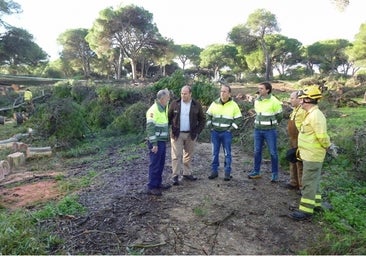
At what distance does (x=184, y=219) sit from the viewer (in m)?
4.11

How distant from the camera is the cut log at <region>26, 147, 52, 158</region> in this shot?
9.17 meters

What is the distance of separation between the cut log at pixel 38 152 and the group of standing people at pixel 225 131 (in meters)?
5.11

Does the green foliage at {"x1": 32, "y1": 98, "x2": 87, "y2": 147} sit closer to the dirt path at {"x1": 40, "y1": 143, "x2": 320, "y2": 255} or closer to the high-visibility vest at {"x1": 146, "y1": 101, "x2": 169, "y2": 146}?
the dirt path at {"x1": 40, "y1": 143, "x2": 320, "y2": 255}

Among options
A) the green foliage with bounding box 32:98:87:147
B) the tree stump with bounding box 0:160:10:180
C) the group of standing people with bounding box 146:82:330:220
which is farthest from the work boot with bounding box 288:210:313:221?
the green foliage with bounding box 32:98:87:147

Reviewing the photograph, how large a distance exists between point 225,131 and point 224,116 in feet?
0.83

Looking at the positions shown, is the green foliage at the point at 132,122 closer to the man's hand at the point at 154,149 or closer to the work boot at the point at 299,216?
the man's hand at the point at 154,149

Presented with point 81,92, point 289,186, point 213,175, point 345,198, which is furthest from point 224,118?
point 81,92

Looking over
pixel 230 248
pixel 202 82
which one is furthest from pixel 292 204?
pixel 202 82

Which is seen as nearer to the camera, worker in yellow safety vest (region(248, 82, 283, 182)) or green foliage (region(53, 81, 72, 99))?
worker in yellow safety vest (region(248, 82, 283, 182))

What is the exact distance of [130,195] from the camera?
195 inches

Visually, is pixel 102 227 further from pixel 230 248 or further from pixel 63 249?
pixel 230 248

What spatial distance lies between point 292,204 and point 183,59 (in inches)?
2113

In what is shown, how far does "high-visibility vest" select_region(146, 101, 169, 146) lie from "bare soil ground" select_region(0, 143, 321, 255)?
2.77 feet

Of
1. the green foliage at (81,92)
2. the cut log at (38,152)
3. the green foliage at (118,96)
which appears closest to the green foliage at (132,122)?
the green foliage at (118,96)
